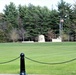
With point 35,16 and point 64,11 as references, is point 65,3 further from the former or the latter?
point 35,16

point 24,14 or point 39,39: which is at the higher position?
point 24,14

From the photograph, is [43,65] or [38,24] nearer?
[43,65]

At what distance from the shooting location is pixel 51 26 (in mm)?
88312

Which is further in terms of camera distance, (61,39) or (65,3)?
(65,3)

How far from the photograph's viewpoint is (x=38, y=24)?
292ft

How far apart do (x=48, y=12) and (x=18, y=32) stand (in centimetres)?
1257

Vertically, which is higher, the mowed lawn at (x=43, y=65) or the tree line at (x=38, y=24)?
the tree line at (x=38, y=24)

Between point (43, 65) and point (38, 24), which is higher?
point (38, 24)

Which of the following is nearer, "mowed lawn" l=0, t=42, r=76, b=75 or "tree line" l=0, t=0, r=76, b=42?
"mowed lawn" l=0, t=42, r=76, b=75

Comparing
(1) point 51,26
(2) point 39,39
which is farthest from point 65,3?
(2) point 39,39

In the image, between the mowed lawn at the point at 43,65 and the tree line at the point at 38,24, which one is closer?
the mowed lawn at the point at 43,65

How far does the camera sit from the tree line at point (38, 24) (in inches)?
3401

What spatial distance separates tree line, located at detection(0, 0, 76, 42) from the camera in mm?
86375

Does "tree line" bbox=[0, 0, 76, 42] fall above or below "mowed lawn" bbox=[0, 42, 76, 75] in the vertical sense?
above
